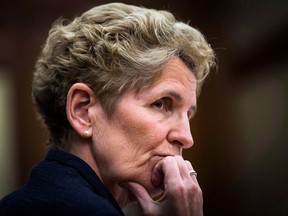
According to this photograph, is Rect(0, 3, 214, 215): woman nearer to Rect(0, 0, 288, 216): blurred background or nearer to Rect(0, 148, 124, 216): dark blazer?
Rect(0, 148, 124, 216): dark blazer

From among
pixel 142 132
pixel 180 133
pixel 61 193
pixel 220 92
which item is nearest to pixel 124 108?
pixel 142 132

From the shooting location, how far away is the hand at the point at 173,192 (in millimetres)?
1646

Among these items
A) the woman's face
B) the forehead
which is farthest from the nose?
the forehead

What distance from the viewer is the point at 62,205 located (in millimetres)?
1430

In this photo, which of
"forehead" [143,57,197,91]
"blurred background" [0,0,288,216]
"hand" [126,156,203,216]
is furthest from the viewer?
"blurred background" [0,0,288,216]

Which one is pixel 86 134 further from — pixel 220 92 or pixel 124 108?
pixel 220 92

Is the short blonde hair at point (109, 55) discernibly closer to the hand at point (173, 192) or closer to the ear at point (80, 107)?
the ear at point (80, 107)

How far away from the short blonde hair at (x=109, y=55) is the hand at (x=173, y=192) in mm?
262

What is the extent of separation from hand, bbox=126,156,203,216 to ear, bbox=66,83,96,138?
0.78 feet

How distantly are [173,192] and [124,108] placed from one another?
31 centimetres

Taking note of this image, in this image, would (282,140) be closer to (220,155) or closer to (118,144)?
(220,155)

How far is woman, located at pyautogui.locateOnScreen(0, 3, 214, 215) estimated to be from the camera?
1.69 meters

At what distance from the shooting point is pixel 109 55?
5.71 feet

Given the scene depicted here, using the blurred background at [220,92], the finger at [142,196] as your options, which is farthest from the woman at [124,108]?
the blurred background at [220,92]
